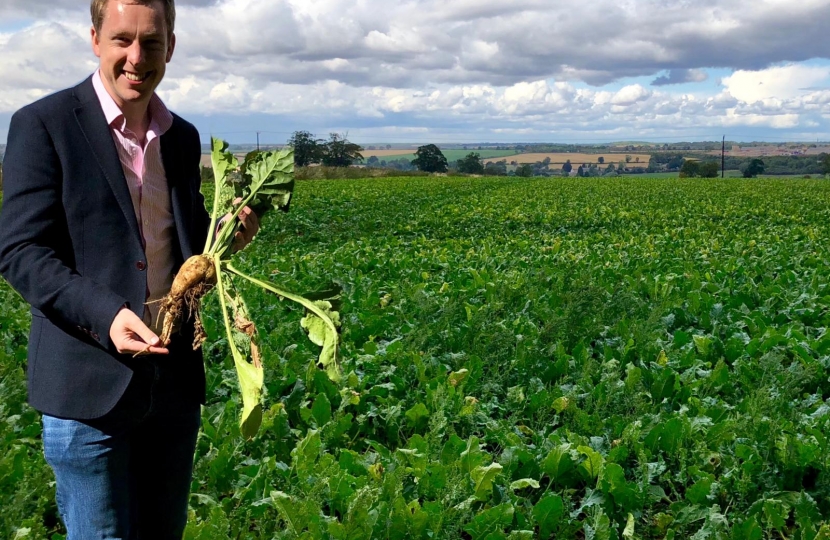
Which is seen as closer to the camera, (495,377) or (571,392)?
(571,392)

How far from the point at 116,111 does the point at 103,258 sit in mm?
393

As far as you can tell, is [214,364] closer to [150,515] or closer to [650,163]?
[150,515]

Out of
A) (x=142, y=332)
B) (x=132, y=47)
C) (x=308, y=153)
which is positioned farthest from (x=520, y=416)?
(x=308, y=153)

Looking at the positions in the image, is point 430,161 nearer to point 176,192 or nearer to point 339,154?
point 339,154

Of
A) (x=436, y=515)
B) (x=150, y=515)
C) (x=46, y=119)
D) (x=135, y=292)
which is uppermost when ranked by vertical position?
(x=46, y=119)

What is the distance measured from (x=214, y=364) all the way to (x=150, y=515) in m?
3.06

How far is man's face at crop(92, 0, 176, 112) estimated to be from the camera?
1878 mm

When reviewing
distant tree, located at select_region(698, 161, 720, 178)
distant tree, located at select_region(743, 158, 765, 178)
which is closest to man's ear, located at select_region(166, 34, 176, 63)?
distant tree, located at select_region(698, 161, 720, 178)

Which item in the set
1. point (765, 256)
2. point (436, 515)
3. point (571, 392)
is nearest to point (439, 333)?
point (571, 392)

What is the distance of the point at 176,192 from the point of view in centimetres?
221

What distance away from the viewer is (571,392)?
4.75 meters

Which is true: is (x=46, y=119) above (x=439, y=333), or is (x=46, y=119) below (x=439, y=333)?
above

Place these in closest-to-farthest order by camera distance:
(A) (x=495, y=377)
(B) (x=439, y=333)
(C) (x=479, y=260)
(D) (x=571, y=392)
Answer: (D) (x=571, y=392)
(A) (x=495, y=377)
(B) (x=439, y=333)
(C) (x=479, y=260)

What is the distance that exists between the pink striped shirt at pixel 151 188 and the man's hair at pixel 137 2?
0.54ft
